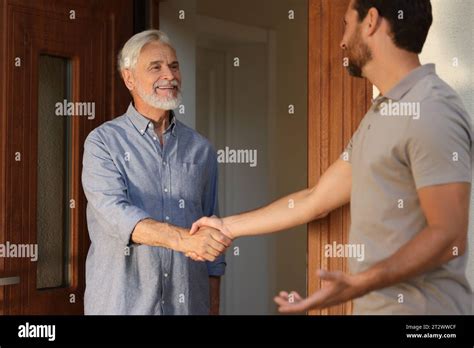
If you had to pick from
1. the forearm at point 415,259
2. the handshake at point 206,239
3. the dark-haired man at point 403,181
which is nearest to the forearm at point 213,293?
the handshake at point 206,239

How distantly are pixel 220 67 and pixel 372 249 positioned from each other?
240cm

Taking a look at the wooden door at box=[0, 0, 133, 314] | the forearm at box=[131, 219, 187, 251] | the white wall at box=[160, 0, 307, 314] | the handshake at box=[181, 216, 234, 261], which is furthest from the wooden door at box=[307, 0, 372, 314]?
the white wall at box=[160, 0, 307, 314]

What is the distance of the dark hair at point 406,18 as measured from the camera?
84.8 inches

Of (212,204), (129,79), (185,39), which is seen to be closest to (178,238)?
(212,204)

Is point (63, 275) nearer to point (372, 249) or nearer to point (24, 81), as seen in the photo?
point (24, 81)

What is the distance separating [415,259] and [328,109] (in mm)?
559

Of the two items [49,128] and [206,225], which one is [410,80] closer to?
[206,225]

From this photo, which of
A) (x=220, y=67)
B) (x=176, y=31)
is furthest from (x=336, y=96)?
(x=220, y=67)

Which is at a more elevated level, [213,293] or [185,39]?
[185,39]

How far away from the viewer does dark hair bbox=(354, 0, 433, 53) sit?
215 cm

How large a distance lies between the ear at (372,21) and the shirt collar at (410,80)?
139 mm

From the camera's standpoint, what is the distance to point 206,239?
8.25 feet

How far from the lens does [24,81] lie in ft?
8.87
